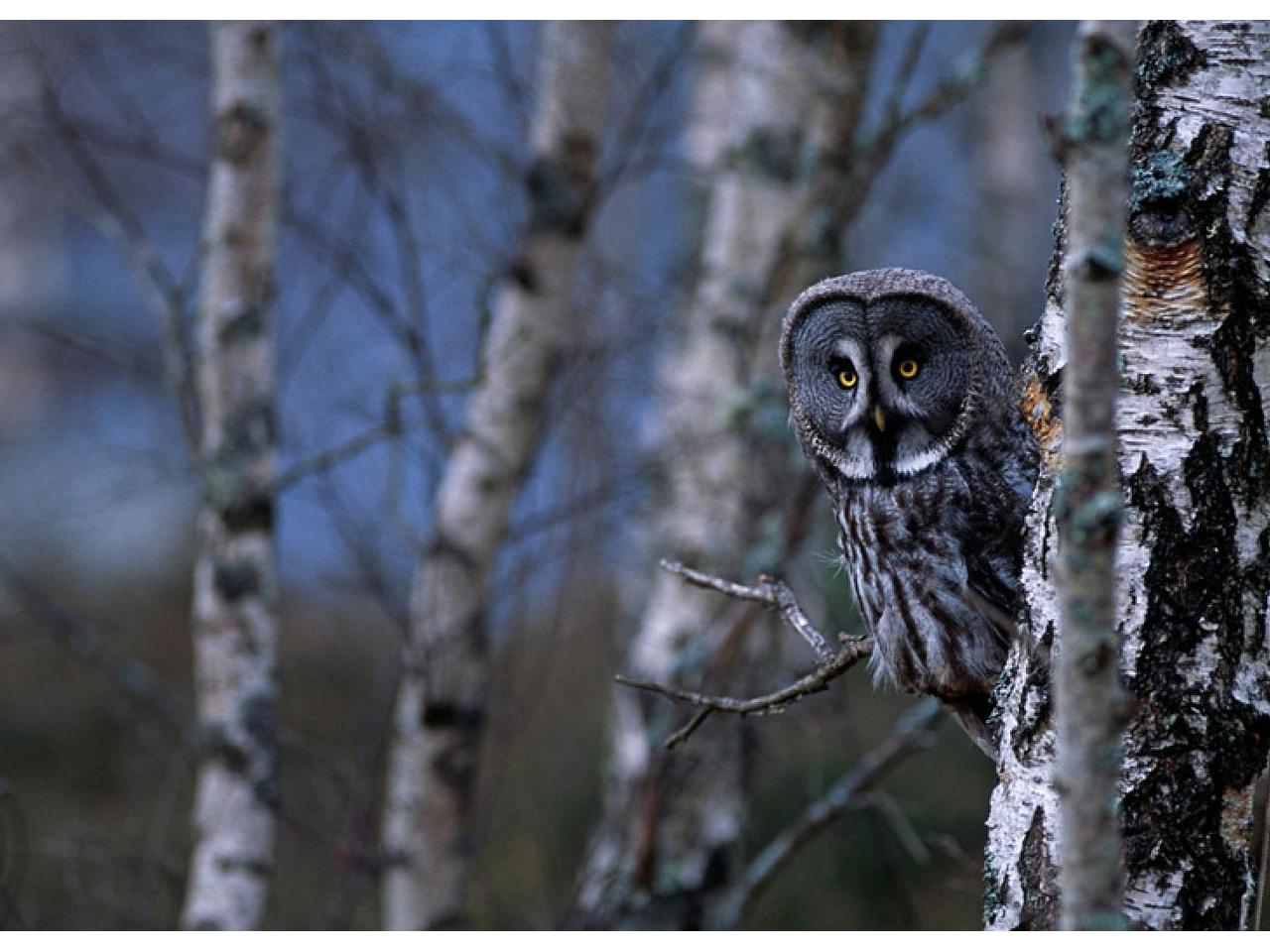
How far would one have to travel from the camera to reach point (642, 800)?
3.10 meters

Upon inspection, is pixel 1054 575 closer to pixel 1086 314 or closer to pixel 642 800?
pixel 1086 314

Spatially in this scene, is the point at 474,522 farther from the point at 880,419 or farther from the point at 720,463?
the point at 880,419

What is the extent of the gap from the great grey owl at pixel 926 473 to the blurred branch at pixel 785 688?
378 millimetres

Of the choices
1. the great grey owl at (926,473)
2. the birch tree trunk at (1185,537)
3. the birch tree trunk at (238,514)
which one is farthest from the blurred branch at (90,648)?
the birch tree trunk at (1185,537)

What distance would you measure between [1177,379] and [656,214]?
7.97 metres

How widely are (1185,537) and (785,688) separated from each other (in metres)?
0.51

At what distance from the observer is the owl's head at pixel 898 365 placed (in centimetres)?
204

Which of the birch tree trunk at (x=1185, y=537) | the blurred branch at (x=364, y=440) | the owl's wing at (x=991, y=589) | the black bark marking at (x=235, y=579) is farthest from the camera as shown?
the black bark marking at (x=235, y=579)

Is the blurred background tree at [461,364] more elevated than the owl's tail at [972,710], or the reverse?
the blurred background tree at [461,364]

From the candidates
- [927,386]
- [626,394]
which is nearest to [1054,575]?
[927,386]

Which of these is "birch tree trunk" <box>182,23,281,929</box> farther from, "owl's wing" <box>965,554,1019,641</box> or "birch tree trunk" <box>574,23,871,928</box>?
"owl's wing" <box>965,554,1019,641</box>

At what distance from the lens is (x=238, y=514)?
291 centimetres

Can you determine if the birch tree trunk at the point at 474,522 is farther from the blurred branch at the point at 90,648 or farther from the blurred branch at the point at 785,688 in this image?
the blurred branch at the point at 785,688

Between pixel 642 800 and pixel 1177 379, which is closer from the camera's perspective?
pixel 1177 379
